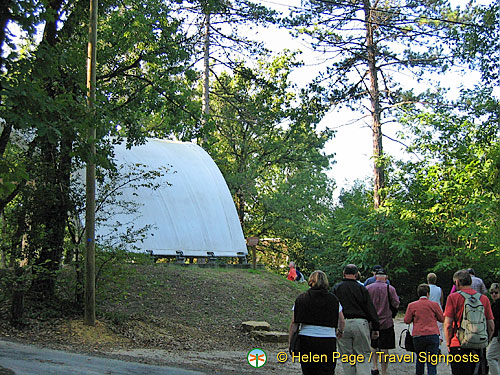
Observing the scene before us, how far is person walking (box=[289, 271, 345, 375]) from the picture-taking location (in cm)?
664

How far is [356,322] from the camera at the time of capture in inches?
319

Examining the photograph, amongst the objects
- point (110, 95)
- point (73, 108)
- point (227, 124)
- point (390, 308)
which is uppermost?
point (227, 124)

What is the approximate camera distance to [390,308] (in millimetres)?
10266

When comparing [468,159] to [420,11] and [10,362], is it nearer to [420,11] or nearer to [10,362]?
[420,11]

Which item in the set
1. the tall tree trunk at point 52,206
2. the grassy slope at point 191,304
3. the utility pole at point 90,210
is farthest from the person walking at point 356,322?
the tall tree trunk at point 52,206

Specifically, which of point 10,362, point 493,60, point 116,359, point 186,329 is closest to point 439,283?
point 493,60

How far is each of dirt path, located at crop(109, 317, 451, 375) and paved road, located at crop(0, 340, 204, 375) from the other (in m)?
0.88

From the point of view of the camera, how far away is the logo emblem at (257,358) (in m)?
12.0

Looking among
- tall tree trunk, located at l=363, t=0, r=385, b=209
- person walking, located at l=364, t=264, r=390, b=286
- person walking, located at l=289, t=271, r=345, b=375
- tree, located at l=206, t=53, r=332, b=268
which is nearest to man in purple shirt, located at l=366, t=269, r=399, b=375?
person walking, located at l=364, t=264, r=390, b=286

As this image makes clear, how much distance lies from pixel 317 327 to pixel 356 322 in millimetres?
1574

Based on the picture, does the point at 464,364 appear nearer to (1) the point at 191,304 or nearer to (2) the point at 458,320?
(2) the point at 458,320

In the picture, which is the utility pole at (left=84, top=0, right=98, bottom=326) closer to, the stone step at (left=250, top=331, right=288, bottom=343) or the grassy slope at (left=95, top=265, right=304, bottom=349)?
the grassy slope at (left=95, top=265, right=304, bottom=349)

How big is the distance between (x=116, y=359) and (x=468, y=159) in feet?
59.8

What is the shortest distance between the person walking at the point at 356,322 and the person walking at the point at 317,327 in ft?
4.36
